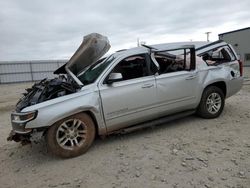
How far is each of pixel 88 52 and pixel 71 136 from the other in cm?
172

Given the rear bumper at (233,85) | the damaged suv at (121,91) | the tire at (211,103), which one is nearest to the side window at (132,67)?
the damaged suv at (121,91)

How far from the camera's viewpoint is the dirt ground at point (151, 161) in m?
3.53

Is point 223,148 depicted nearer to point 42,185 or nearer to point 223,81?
point 223,81

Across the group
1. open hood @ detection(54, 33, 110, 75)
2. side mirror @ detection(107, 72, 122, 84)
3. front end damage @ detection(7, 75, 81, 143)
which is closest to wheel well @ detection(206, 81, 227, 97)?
side mirror @ detection(107, 72, 122, 84)

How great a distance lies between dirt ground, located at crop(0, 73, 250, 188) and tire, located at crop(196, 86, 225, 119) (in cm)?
28

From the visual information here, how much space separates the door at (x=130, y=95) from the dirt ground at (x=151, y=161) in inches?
18.3

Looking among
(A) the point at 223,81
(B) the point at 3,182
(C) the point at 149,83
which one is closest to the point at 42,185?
(B) the point at 3,182

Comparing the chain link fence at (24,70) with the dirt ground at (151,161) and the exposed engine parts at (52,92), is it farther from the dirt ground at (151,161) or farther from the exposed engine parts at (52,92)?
the dirt ground at (151,161)

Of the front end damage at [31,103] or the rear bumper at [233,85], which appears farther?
the rear bumper at [233,85]

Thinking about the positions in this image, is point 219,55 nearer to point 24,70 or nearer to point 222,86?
point 222,86

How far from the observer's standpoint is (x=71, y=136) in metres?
4.53

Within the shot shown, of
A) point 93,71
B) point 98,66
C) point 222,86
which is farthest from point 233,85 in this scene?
point 93,71

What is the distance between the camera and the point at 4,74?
1188 inches

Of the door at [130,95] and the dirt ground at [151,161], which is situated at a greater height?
the door at [130,95]
